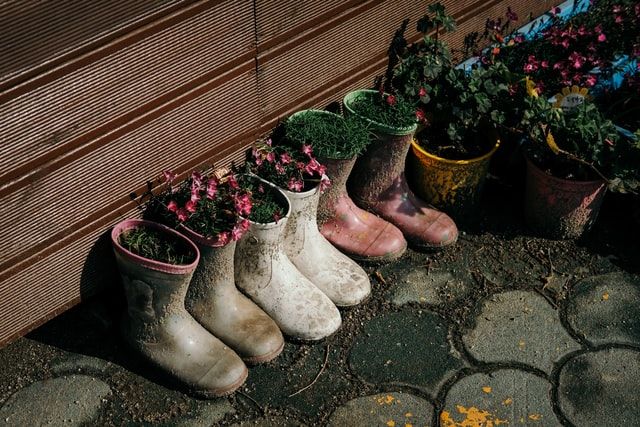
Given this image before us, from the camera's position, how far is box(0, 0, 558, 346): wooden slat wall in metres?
2.91

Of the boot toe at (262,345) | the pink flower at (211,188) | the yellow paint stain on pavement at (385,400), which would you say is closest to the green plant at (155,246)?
the pink flower at (211,188)

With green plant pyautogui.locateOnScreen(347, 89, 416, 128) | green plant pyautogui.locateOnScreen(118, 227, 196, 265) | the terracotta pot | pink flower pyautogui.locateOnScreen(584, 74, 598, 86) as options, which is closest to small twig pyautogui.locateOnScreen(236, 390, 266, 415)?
green plant pyautogui.locateOnScreen(118, 227, 196, 265)

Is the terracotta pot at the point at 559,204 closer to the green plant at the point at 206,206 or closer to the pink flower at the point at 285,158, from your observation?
the pink flower at the point at 285,158

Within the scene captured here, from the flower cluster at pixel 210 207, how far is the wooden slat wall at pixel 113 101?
0.15 m

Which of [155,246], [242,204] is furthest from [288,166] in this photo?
[155,246]

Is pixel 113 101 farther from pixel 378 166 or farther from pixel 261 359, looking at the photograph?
pixel 378 166

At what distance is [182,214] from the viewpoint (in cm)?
335

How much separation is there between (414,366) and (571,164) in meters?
1.40

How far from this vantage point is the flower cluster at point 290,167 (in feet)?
12.0

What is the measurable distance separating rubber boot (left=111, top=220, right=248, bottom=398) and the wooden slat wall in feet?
0.80

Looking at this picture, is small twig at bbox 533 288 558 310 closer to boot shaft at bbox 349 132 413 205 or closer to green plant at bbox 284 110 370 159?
boot shaft at bbox 349 132 413 205

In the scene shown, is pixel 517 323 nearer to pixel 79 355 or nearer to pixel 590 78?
pixel 590 78

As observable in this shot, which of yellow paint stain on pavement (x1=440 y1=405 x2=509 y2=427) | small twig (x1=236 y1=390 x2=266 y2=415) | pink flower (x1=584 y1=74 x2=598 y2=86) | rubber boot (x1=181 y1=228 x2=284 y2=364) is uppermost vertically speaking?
pink flower (x1=584 y1=74 x2=598 y2=86)

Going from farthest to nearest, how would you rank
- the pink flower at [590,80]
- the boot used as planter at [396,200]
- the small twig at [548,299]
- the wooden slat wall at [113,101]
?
the pink flower at [590,80]
the boot used as planter at [396,200]
the small twig at [548,299]
the wooden slat wall at [113,101]
